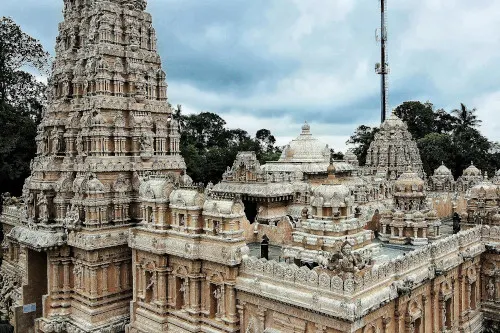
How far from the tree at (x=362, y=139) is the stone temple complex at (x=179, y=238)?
163 ft

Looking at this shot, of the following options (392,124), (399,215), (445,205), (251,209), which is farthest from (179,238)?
(392,124)

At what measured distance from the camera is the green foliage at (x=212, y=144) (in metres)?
58.2

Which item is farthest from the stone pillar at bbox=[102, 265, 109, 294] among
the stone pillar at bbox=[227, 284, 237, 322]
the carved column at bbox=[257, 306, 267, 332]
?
the carved column at bbox=[257, 306, 267, 332]

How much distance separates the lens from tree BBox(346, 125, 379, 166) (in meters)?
75.6

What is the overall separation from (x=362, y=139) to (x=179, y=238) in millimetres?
66988

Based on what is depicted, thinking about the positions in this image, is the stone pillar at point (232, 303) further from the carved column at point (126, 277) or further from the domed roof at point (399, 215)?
the domed roof at point (399, 215)

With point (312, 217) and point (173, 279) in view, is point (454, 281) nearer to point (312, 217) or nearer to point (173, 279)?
point (312, 217)

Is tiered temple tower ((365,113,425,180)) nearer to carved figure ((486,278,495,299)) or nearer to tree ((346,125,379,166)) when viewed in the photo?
carved figure ((486,278,495,299))

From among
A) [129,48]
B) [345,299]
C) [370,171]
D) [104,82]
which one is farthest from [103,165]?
[370,171]

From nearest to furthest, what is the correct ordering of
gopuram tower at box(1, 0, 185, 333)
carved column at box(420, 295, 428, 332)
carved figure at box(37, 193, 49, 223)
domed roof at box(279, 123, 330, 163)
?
carved column at box(420, 295, 428, 332) < gopuram tower at box(1, 0, 185, 333) < carved figure at box(37, 193, 49, 223) < domed roof at box(279, 123, 330, 163)

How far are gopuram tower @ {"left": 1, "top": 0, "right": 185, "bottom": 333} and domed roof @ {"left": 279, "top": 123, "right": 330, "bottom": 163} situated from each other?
957cm

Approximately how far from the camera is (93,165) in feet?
68.6

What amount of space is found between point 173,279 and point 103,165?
6409 mm

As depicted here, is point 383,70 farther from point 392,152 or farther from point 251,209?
point 251,209
